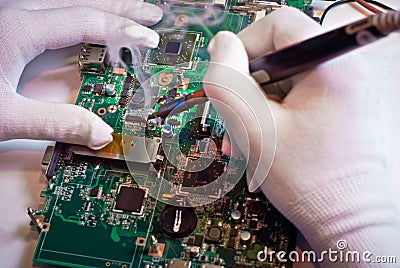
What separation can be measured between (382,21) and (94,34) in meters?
1.37

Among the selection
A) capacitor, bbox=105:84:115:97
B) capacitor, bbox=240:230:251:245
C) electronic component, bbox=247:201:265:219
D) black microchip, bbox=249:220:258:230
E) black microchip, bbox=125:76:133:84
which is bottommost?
capacitor, bbox=240:230:251:245

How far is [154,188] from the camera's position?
2422mm

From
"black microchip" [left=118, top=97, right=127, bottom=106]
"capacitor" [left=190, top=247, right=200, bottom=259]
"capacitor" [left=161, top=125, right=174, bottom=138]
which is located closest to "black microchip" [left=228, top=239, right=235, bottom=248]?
"capacitor" [left=190, top=247, right=200, bottom=259]

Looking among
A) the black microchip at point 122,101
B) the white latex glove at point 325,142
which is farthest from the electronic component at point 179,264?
the black microchip at point 122,101

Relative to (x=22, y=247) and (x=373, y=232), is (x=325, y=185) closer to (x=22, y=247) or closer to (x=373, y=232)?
(x=373, y=232)

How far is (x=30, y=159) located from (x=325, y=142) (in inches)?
49.0

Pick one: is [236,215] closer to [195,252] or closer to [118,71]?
[195,252]

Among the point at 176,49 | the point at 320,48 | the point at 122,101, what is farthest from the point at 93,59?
the point at 320,48

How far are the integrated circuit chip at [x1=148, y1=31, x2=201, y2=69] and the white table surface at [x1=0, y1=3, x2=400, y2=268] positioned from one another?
1.26 ft

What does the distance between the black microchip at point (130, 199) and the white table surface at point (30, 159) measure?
0.35 m

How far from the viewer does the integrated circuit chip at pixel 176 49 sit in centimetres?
273

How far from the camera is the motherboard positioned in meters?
2.29

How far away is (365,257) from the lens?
203cm

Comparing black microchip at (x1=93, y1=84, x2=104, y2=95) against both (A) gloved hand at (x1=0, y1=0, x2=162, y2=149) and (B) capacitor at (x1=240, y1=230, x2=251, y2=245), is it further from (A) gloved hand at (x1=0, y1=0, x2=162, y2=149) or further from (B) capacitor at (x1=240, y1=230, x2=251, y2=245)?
(B) capacitor at (x1=240, y1=230, x2=251, y2=245)
